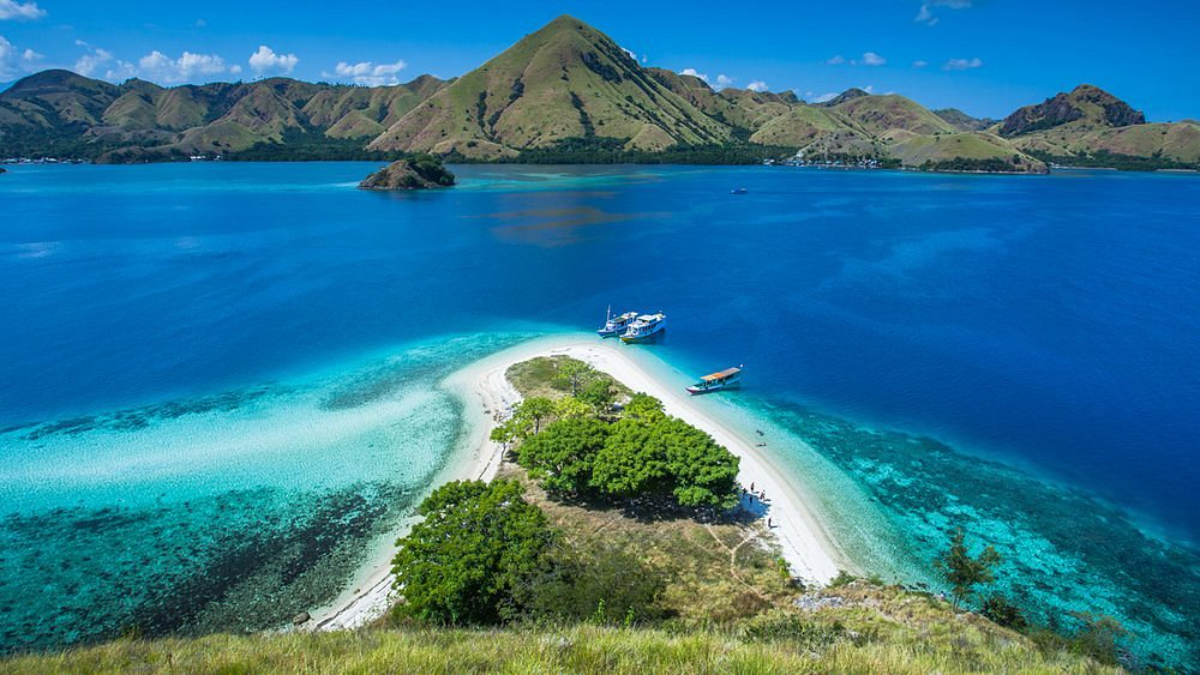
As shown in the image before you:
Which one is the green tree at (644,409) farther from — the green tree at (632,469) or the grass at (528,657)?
the grass at (528,657)

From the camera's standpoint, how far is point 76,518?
110 ft

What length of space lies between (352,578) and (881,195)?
686 feet

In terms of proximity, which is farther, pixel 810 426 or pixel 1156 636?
pixel 810 426

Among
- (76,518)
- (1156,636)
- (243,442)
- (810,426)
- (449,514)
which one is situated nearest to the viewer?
(1156,636)

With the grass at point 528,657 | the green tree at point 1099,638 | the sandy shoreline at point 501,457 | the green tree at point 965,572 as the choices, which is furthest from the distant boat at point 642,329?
the grass at point 528,657

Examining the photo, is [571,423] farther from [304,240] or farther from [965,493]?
[304,240]

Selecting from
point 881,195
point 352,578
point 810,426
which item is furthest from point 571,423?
point 881,195

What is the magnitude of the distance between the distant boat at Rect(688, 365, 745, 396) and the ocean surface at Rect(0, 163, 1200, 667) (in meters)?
1.95

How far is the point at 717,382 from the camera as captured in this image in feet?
171

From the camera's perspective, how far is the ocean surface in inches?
1184

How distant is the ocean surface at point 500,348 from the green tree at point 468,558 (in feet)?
21.7

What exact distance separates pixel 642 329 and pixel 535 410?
1013 inches

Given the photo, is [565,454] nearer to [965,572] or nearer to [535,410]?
[535,410]

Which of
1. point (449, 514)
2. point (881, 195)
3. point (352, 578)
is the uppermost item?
point (881, 195)
